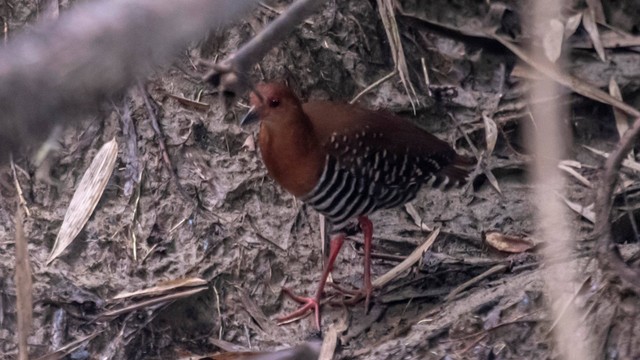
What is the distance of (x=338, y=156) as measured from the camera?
3.40 m

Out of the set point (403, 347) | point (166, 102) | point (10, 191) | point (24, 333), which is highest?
point (166, 102)

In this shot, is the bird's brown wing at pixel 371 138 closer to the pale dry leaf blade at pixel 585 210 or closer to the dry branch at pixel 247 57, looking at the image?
the pale dry leaf blade at pixel 585 210

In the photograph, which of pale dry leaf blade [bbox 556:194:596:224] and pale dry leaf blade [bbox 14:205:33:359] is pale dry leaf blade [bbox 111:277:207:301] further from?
pale dry leaf blade [bbox 14:205:33:359]

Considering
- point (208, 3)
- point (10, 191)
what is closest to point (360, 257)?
point (10, 191)

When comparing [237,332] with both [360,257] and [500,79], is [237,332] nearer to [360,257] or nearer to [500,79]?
[360,257]

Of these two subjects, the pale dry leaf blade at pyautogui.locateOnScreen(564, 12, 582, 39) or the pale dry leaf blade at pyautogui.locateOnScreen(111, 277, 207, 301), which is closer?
the pale dry leaf blade at pyautogui.locateOnScreen(111, 277, 207, 301)

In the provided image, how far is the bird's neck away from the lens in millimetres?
3334

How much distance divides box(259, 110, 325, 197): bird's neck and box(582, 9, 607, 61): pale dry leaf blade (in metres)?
1.55

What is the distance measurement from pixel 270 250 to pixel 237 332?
38cm

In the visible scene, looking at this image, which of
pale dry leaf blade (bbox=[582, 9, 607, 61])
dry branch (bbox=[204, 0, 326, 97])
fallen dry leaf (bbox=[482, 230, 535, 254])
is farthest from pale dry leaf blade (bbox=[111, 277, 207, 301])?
pale dry leaf blade (bbox=[582, 9, 607, 61])

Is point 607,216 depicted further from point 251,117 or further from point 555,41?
point 555,41

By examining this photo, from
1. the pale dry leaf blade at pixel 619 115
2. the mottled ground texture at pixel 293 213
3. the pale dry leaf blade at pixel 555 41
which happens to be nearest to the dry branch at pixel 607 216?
the mottled ground texture at pixel 293 213

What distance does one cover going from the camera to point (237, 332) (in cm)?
340

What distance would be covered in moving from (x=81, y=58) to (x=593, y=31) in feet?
13.1
